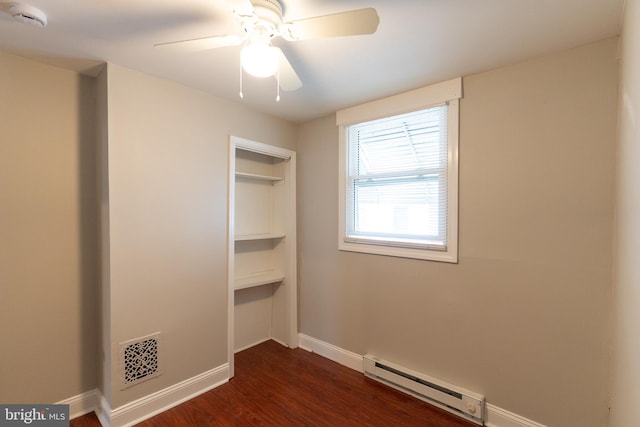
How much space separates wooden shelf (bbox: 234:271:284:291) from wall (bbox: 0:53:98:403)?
112 centimetres

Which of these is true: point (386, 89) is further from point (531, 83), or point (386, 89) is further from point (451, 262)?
point (451, 262)

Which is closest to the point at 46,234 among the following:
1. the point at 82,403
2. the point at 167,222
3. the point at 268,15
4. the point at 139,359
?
the point at 167,222

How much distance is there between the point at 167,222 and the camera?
6.88 feet

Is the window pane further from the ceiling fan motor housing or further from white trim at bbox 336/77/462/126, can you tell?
the ceiling fan motor housing

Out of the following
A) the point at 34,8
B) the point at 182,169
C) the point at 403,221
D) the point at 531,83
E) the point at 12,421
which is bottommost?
the point at 12,421

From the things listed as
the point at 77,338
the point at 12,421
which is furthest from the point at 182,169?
the point at 12,421

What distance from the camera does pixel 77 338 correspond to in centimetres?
201

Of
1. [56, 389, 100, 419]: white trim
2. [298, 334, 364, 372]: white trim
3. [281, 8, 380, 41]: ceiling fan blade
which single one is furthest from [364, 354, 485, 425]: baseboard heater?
[281, 8, 380, 41]: ceiling fan blade

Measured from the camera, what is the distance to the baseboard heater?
1898 millimetres

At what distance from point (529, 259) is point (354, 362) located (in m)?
1.72

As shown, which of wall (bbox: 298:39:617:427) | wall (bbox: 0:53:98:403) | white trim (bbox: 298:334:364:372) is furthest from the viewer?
white trim (bbox: 298:334:364:372)

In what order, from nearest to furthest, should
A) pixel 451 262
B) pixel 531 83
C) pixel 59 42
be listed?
1. pixel 59 42
2. pixel 531 83
3. pixel 451 262

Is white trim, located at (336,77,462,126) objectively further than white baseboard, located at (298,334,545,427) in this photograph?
Yes

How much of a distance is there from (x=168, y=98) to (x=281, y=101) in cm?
90
